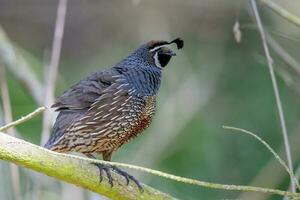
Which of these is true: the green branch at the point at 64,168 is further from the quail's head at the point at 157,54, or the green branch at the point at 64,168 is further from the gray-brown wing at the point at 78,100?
the quail's head at the point at 157,54

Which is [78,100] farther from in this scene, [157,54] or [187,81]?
[187,81]

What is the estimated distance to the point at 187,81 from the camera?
251 inches

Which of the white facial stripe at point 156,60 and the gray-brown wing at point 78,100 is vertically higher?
the white facial stripe at point 156,60

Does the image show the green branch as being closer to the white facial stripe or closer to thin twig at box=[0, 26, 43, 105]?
the white facial stripe

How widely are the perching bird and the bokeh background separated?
448mm

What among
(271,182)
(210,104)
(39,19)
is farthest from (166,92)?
(39,19)

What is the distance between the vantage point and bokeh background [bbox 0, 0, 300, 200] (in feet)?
17.8

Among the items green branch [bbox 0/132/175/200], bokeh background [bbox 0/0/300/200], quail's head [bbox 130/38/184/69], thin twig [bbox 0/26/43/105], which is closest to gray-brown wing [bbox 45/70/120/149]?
quail's head [bbox 130/38/184/69]

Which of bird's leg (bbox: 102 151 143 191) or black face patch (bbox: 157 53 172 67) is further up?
black face patch (bbox: 157 53 172 67)

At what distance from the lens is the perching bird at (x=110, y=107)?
383cm

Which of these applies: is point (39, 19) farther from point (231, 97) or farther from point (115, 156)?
point (115, 156)

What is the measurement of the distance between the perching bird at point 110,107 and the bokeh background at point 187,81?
45cm

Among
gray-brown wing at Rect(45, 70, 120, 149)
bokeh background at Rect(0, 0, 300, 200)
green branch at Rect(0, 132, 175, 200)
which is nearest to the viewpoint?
green branch at Rect(0, 132, 175, 200)

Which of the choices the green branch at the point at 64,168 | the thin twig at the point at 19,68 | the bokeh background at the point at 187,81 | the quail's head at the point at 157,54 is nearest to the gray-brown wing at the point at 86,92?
the quail's head at the point at 157,54
